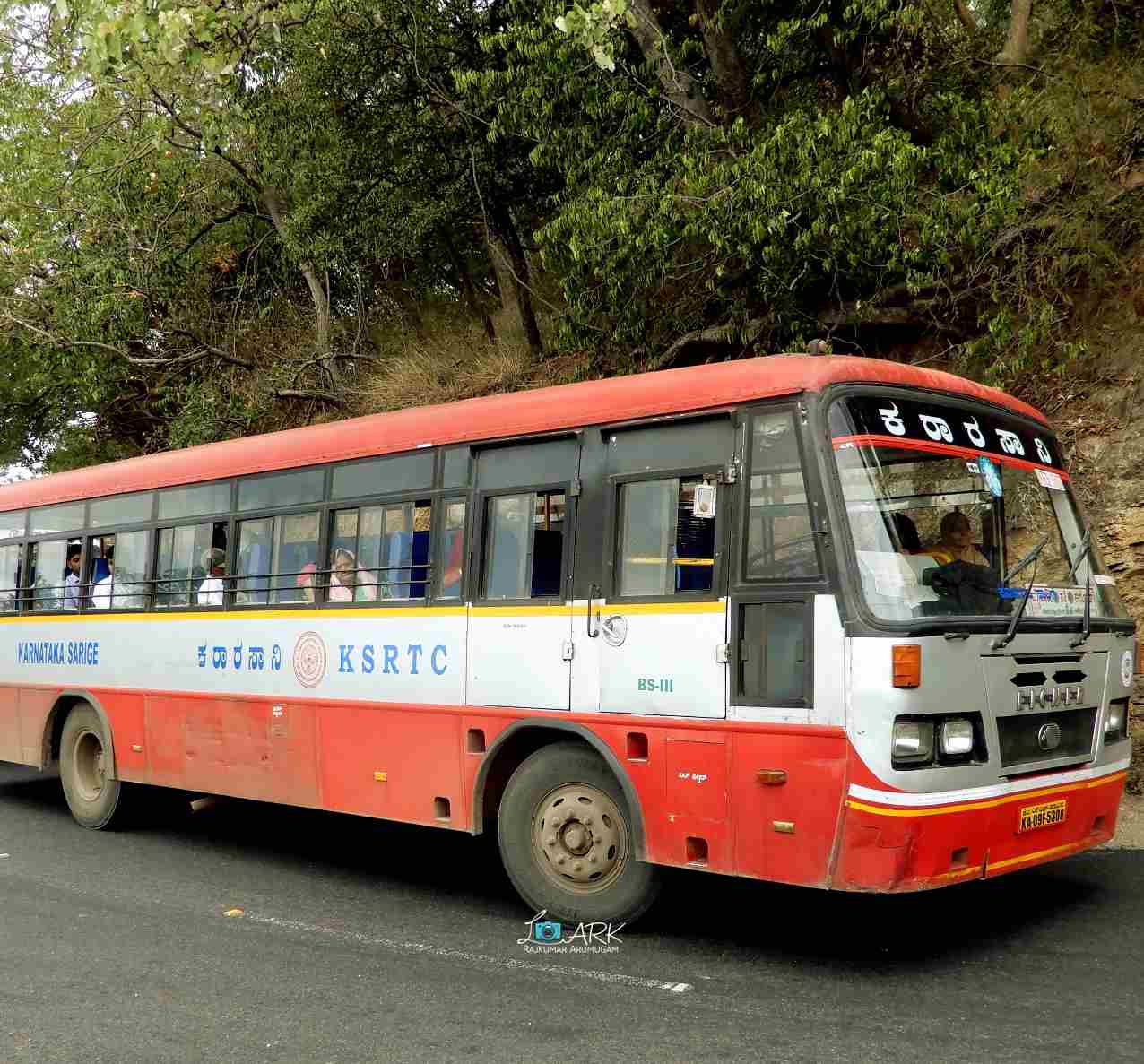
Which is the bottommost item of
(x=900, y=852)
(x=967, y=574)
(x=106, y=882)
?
(x=106, y=882)

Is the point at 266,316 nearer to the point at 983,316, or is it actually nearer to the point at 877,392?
the point at 983,316

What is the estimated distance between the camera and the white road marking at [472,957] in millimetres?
5762

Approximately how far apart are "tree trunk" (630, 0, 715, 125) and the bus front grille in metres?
8.31

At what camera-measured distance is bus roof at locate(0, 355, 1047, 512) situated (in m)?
6.13

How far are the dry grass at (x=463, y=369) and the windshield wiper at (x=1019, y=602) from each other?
36.4 ft

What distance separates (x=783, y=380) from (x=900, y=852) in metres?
2.23

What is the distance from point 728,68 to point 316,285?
895cm

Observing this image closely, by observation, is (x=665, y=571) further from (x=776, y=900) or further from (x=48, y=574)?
(x=48, y=574)

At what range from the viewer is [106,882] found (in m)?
8.38

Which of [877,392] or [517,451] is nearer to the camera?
[877,392]

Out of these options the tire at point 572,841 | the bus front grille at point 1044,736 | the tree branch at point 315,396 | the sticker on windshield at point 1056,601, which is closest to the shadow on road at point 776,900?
the tire at point 572,841

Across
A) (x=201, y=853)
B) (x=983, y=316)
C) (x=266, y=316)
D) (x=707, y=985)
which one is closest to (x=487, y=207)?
(x=266, y=316)

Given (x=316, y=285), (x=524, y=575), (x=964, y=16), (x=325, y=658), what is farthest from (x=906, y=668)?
(x=316, y=285)

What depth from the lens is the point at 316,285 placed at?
20.1 metres
